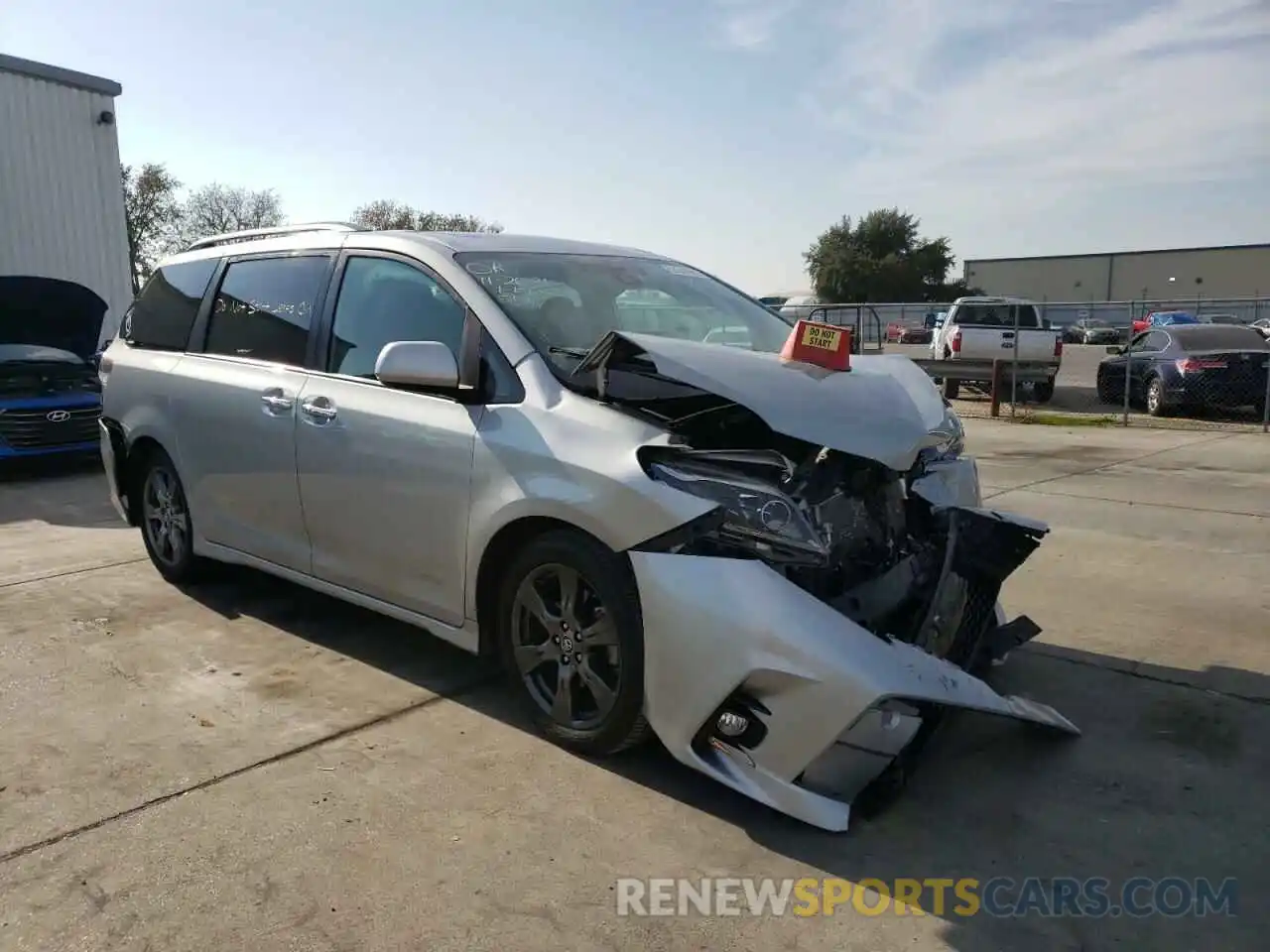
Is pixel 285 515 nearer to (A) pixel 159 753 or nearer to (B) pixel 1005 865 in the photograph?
(A) pixel 159 753

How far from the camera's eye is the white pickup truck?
17500 mm

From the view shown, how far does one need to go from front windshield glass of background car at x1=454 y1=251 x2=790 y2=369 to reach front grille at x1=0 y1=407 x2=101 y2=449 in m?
6.56

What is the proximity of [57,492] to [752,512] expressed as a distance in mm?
7967

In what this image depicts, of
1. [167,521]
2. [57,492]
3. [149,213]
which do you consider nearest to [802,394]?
[167,521]

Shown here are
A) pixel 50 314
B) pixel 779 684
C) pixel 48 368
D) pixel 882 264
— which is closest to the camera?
pixel 779 684

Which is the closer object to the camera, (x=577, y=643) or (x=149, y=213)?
(x=577, y=643)

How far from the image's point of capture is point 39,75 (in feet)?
46.0

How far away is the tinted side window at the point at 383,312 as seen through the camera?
3824mm

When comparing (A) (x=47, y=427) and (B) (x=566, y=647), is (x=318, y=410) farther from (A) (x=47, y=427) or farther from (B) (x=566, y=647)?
(A) (x=47, y=427)

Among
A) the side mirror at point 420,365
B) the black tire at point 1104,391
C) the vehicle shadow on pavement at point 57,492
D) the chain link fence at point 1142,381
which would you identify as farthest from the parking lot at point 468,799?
the black tire at point 1104,391

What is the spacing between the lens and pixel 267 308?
4.68 m

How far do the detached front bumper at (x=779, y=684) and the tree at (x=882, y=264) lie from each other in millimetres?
78009

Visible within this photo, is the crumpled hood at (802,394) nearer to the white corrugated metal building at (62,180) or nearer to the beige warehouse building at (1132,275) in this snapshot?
the white corrugated metal building at (62,180)

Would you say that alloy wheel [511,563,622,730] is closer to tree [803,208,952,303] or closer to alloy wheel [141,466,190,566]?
alloy wheel [141,466,190,566]
